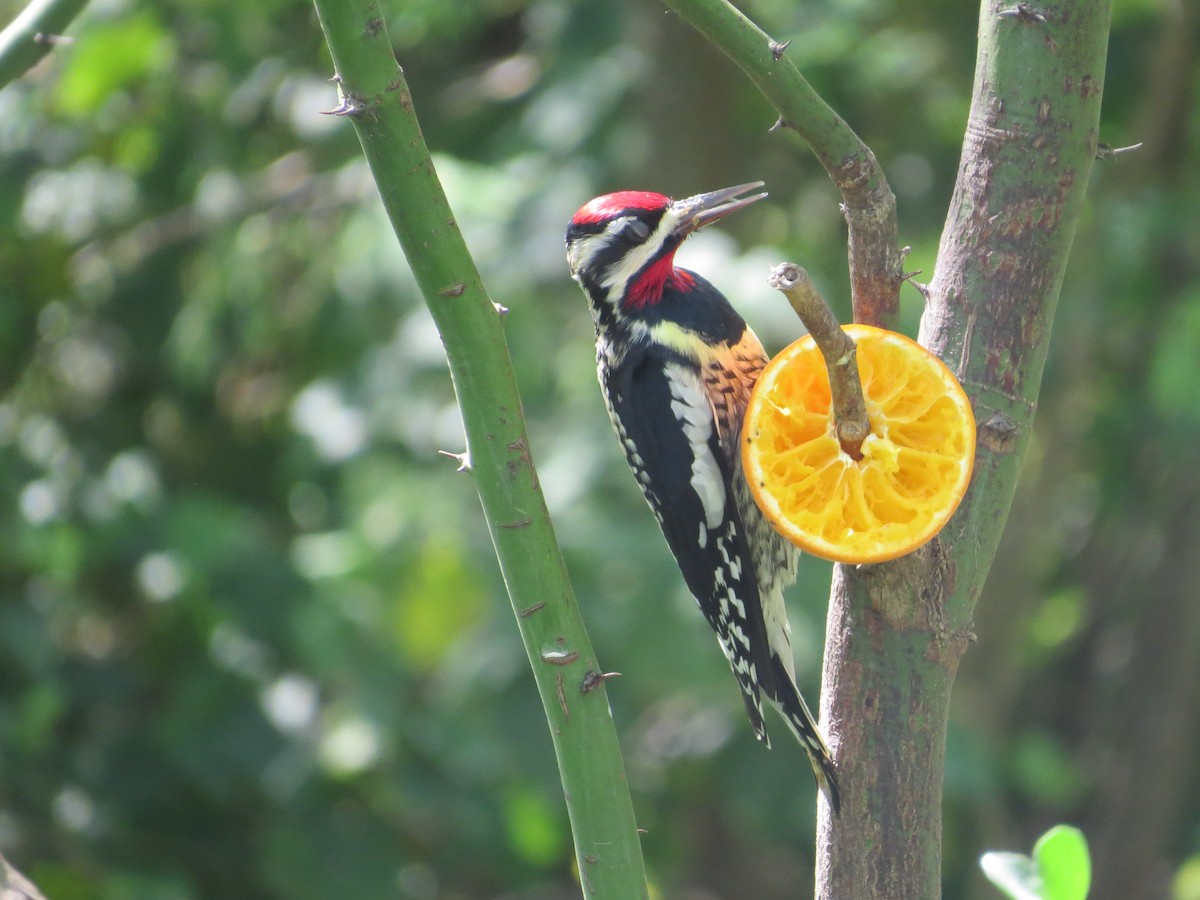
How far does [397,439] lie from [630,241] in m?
1.75

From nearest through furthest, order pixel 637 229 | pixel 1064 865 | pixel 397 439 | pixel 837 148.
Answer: pixel 1064 865 < pixel 837 148 < pixel 637 229 < pixel 397 439

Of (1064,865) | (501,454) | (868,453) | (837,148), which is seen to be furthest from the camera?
(868,453)

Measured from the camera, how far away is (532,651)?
4.26 feet

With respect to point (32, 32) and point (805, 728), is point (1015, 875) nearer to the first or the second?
point (805, 728)

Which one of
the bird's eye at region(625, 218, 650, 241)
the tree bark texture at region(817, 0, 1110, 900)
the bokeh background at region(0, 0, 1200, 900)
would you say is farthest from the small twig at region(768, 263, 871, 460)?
the bokeh background at region(0, 0, 1200, 900)

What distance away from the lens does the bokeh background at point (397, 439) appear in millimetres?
3469

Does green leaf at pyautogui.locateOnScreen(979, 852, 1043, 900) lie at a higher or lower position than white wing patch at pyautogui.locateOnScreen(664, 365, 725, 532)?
lower

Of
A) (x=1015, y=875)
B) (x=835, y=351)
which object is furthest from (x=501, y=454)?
(x=1015, y=875)

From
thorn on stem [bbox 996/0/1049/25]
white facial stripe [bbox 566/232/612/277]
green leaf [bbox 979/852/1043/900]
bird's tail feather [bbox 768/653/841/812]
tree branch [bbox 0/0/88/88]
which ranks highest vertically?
tree branch [bbox 0/0/88/88]

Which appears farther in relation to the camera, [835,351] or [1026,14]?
[1026,14]

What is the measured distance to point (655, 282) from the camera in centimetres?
224

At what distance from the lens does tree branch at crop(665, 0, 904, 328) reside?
50.4 inches

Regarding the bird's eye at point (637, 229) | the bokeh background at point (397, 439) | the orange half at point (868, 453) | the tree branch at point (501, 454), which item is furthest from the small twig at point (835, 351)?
the bokeh background at point (397, 439)

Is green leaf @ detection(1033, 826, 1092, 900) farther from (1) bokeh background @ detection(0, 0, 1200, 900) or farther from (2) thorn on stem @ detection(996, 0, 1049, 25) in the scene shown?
(1) bokeh background @ detection(0, 0, 1200, 900)
